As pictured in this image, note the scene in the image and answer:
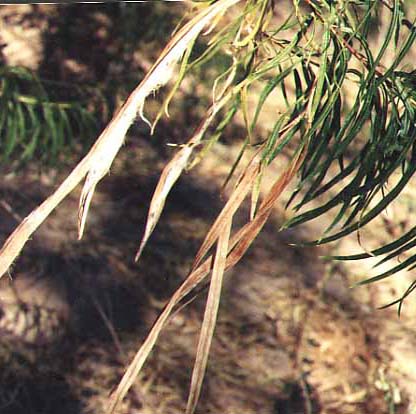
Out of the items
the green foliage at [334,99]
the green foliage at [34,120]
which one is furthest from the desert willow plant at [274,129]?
the green foliage at [34,120]

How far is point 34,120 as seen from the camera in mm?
2025

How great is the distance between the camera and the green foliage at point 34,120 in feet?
6.52

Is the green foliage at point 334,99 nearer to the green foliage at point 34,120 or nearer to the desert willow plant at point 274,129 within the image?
the desert willow plant at point 274,129

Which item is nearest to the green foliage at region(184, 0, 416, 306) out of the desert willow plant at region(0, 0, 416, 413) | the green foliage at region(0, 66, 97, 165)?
the desert willow plant at region(0, 0, 416, 413)

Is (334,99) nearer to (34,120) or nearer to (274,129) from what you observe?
(274,129)

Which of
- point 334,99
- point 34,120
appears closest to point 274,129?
point 334,99

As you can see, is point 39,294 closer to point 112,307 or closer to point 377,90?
point 112,307

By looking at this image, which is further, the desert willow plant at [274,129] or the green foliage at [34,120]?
the green foliage at [34,120]

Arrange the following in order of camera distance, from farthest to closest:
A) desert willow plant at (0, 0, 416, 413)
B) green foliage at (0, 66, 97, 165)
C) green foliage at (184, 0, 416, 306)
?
green foliage at (0, 66, 97, 165) → green foliage at (184, 0, 416, 306) → desert willow plant at (0, 0, 416, 413)

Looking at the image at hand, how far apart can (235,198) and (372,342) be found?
4.95ft

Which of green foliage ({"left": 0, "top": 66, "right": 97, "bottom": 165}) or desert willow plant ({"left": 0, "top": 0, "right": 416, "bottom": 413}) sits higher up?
desert willow plant ({"left": 0, "top": 0, "right": 416, "bottom": 413})

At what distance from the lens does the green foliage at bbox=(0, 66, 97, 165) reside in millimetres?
1987

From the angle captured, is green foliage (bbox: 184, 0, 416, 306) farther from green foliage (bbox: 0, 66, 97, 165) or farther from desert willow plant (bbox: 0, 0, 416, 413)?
green foliage (bbox: 0, 66, 97, 165)

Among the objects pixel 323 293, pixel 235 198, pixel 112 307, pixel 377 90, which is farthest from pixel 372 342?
pixel 235 198
